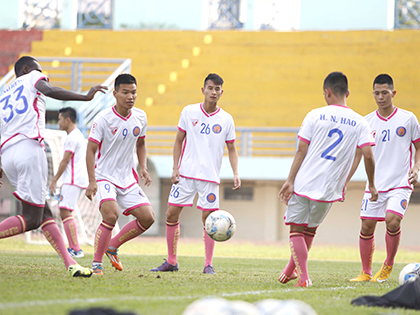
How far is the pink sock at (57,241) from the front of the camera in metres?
5.43

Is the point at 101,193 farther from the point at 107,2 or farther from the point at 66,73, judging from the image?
the point at 107,2

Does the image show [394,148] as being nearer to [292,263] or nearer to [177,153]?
[292,263]

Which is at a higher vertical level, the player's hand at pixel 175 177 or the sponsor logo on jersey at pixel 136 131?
the sponsor logo on jersey at pixel 136 131

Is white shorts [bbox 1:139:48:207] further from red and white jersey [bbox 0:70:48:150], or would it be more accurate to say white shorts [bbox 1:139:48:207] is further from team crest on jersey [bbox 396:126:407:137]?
team crest on jersey [bbox 396:126:407:137]

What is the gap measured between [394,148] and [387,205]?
65 centimetres

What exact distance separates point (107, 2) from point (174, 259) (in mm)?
19258

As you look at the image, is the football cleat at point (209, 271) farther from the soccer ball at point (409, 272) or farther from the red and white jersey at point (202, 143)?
the soccer ball at point (409, 272)

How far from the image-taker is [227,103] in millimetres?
22484

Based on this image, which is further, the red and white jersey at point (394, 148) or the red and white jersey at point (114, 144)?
the red and white jersey at point (394, 148)

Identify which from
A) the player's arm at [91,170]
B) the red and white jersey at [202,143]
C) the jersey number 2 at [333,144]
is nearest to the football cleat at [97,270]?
the player's arm at [91,170]

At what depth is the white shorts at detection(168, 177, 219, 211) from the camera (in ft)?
22.7

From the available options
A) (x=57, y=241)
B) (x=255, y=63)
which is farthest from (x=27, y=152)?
(x=255, y=63)

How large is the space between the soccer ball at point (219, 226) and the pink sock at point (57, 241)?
171cm

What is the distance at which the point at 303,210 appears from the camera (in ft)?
17.7
